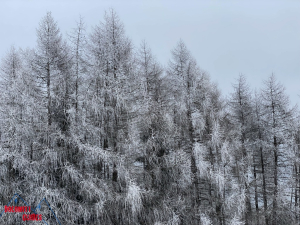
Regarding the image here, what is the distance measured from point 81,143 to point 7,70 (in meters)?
7.55

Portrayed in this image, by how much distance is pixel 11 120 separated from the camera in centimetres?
950

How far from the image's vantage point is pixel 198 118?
11.9m

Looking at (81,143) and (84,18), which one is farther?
(84,18)

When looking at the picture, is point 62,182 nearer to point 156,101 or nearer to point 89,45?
point 156,101

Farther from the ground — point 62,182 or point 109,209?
point 62,182

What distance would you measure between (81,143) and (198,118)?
19.2 feet

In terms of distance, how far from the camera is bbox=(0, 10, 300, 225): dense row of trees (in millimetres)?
9172

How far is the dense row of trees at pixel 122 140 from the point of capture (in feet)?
30.1

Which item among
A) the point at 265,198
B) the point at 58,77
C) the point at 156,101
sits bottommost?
the point at 265,198

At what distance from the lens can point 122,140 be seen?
1038cm

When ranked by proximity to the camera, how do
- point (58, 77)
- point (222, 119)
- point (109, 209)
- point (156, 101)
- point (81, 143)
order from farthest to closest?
point (222, 119)
point (156, 101)
point (58, 77)
point (81, 143)
point (109, 209)

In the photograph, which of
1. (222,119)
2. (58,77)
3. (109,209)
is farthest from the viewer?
(222,119)

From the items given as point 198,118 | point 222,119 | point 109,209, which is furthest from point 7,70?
point 222,119

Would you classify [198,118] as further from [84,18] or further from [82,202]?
[84,18]
